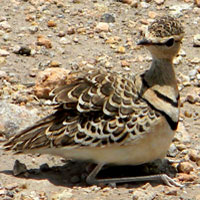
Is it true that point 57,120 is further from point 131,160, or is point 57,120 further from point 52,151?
A: point 131,160

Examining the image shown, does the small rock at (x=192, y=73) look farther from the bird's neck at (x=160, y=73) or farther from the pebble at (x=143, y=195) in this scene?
the pebble at (x=143, y=195)

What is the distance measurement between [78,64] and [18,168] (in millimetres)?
2541

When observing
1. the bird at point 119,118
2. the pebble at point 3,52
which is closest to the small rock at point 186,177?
the bird at point 119,118

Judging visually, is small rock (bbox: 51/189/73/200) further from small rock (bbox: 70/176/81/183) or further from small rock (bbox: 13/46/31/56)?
small rock (bbox: 13/46/31/56)

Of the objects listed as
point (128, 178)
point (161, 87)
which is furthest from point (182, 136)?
point (128, 178)

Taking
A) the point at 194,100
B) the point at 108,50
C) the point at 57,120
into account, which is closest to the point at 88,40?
the point at 108,50

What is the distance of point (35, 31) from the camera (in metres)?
9.99

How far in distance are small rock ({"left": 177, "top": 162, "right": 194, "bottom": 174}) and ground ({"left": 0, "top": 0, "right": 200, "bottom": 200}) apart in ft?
0.04

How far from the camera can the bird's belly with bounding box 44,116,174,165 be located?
6969 millimetres

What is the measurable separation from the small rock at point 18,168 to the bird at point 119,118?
0.48 feet

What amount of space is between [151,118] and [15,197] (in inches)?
60.5

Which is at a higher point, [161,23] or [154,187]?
[161,23]

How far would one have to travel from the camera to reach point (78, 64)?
9.36 m

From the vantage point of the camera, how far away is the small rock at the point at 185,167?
7.39 m
